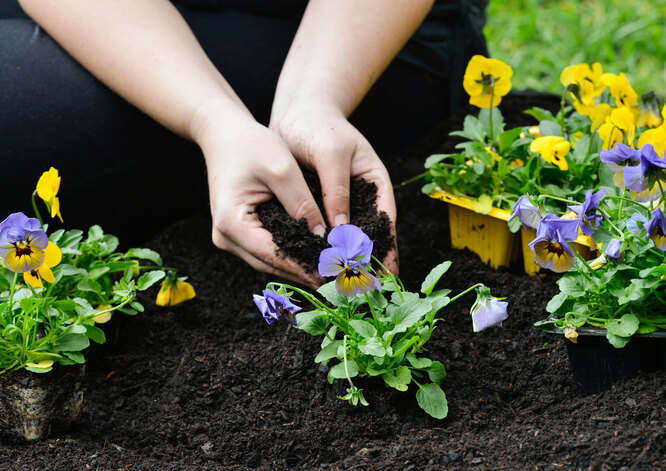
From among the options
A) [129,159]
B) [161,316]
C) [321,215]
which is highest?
[321,215]

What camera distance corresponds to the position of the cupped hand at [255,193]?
1.45 m

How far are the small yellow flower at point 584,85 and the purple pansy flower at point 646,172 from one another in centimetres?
47

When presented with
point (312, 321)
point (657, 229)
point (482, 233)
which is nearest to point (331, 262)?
point (312, 321)

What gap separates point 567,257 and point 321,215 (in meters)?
0.54

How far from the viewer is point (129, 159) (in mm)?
1961

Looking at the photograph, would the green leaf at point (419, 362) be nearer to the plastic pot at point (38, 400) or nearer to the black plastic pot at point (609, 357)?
the black plastic pot at point (609, 357)

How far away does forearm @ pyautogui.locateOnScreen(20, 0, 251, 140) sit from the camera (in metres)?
1.70

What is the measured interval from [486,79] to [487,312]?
618mm

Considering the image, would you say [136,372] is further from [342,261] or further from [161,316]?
[342,261]

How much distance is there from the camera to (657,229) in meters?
1.08

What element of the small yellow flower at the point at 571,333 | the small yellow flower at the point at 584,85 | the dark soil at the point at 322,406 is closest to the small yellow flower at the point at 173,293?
the dark soil at the point at 322,406

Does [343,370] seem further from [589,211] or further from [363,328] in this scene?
[589,211]

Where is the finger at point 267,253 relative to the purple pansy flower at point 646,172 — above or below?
below

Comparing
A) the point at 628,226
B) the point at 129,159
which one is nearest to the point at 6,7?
the point at 129,159
